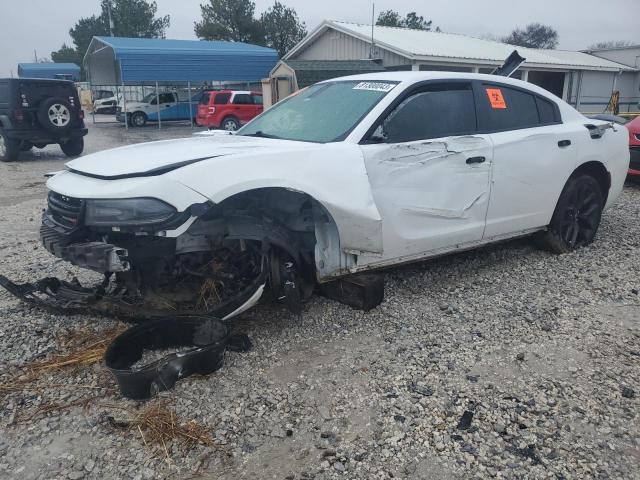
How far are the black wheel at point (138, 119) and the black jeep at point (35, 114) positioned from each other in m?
11.7

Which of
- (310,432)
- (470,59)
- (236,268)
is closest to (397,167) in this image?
(236,268)

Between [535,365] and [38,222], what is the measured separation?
20.3 ft

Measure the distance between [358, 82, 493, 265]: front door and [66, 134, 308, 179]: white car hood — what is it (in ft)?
2.07

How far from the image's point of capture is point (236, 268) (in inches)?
139

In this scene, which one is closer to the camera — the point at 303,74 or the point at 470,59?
the point at 303,74

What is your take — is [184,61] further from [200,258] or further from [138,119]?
[200,258]

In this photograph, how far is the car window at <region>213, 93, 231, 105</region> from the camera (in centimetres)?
1938

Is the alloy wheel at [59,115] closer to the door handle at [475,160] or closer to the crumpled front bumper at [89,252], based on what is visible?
the crumpled front bumper at [89,252]

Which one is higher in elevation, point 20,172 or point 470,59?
point 470,59

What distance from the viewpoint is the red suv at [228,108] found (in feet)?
63.4

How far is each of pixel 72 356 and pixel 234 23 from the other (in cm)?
4360

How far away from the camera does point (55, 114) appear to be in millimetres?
12359

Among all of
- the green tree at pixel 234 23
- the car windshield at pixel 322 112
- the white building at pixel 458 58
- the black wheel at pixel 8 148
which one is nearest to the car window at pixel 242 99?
the white building at pixel 458 58

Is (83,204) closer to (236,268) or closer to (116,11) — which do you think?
(236,268)
